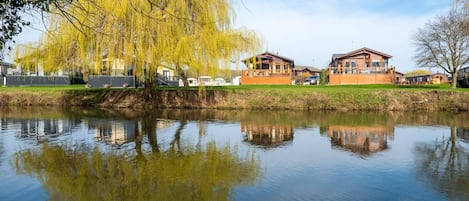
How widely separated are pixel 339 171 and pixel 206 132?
6462 millimetres

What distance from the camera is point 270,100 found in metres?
23.5

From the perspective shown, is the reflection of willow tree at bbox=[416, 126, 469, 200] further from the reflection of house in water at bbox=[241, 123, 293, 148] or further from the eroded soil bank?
the eroded soil bank

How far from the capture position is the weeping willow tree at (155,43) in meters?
17.5

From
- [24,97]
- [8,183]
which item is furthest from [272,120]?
[24,97]

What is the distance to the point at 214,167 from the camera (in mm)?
8180

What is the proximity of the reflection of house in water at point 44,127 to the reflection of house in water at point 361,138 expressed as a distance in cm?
948

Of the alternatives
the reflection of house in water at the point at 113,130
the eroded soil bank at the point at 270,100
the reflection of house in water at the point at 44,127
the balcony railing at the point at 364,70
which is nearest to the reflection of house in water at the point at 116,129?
the reflection of house in water at the point at 113,130

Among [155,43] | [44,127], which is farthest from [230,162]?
[155,43]

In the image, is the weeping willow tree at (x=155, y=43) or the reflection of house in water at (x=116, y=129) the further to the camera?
the weeping willow tree at (x=155, y=43)

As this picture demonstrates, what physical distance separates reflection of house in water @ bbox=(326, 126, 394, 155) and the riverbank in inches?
298

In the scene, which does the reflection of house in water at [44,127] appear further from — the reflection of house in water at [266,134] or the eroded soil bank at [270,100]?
the eroded soil bank at [270,100]

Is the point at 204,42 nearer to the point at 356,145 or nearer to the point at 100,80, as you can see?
the point at 356,145

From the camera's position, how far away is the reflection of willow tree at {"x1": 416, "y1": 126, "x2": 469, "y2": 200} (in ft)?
22.5

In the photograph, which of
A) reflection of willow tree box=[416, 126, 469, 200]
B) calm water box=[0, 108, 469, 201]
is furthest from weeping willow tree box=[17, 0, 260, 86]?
reflection of willow tree box=[416, 126, 469, 200]
